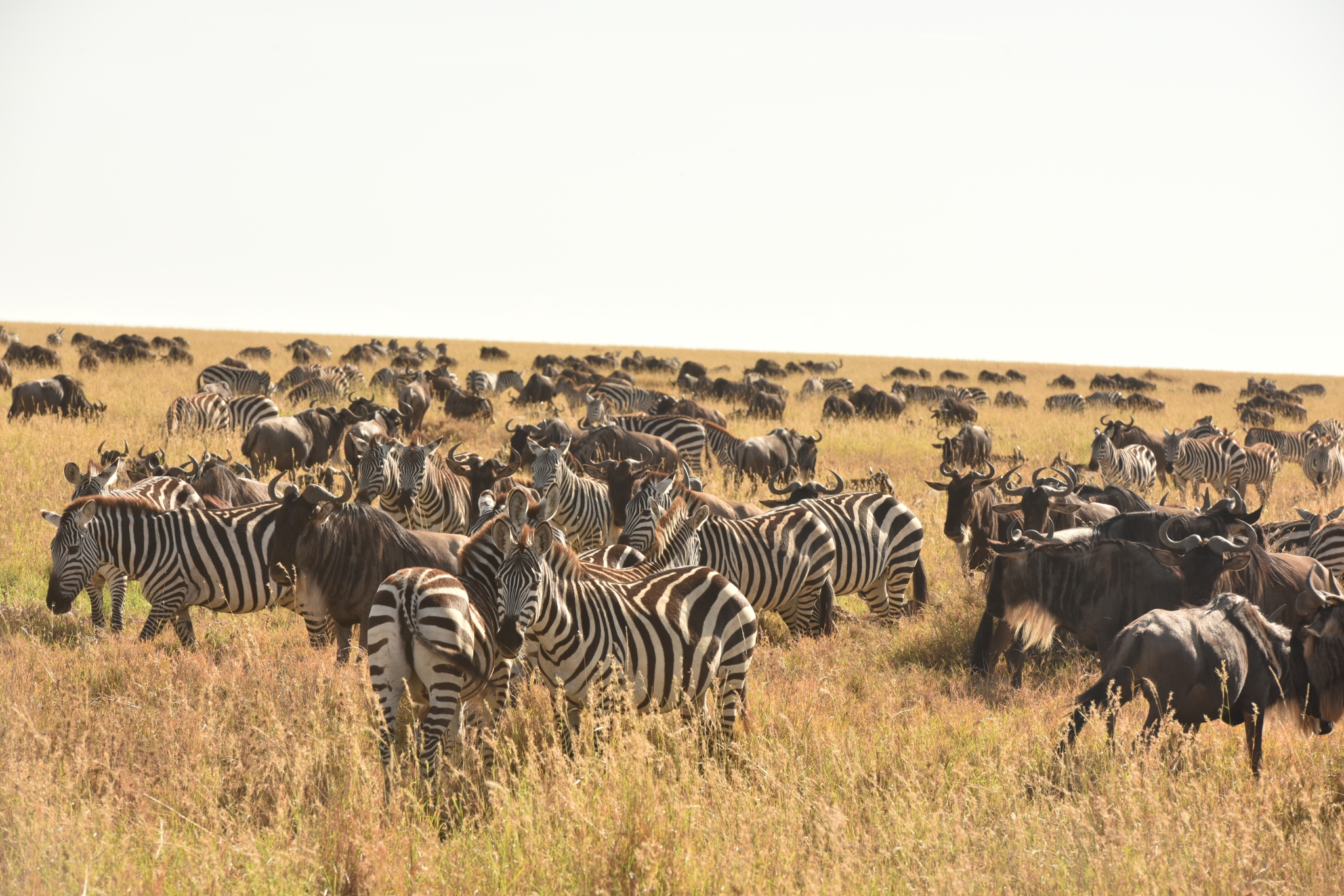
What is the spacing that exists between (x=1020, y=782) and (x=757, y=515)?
13.1ft

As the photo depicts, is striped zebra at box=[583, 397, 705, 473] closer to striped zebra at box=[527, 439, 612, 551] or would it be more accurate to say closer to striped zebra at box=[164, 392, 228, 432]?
striped zebra at box=[527, 439, 612, 551]

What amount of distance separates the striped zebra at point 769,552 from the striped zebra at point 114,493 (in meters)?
3.90

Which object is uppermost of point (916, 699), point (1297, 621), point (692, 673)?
point (1297, 621)

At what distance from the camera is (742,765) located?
5.38 m

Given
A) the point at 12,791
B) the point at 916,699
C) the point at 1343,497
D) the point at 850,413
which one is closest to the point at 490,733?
the point at 12,791

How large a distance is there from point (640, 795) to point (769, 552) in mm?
4328

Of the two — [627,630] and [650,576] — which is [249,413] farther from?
[627,630]

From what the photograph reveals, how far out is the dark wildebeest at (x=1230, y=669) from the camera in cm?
515

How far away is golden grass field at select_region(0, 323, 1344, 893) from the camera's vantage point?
3881 mm

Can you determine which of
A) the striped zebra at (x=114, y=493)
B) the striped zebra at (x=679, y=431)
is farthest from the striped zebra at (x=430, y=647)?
the striped zebra at (x=679, y=431)

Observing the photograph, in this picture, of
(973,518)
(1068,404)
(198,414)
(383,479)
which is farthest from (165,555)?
(1068,404)

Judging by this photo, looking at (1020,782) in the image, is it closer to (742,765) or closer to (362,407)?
(742,765)

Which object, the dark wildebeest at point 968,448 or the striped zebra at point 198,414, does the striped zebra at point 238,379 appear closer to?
the striped zebra at point 198,414

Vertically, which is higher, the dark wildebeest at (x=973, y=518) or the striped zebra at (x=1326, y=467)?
the striped zebra at (x=1326, y=467)
